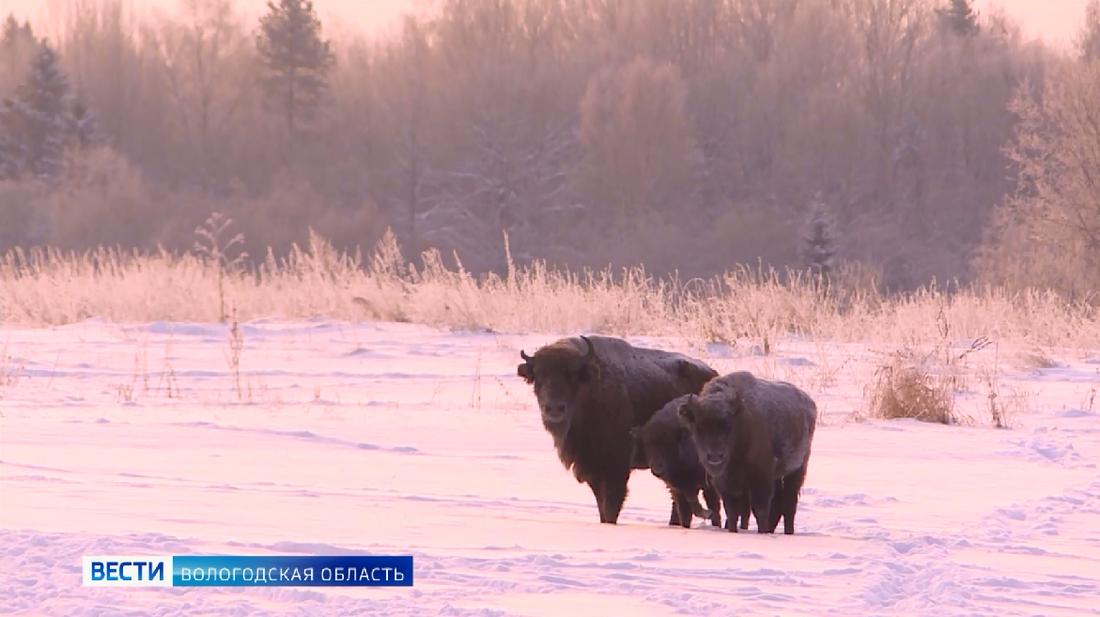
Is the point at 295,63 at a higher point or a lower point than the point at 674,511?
higher

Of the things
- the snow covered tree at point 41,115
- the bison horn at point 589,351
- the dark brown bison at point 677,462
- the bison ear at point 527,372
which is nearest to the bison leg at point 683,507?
the dark brown bison at point 677,462

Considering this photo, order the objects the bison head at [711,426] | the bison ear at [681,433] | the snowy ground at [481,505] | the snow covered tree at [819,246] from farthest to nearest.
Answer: the snow covered tree at [819,246] < the bison ear at [681,433] < the bison head at [711,426] < the snowy ground at [481,505]

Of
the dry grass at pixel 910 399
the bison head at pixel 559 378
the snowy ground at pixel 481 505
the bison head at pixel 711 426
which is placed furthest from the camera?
the dry grass at pixel 910 399

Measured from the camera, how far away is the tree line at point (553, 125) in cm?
6066

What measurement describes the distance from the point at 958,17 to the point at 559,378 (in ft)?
208

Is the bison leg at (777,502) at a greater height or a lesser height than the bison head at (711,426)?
lesser

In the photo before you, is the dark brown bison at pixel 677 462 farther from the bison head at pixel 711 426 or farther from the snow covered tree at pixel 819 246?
the snow covered tree at pixel 819 246

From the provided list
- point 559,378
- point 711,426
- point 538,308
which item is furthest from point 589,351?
point 538,308

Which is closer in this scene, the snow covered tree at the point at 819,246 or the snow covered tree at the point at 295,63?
the snow covered tree at the point at 819,246

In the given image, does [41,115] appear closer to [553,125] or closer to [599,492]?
[553,125]

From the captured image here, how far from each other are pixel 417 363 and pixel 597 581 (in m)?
10.6

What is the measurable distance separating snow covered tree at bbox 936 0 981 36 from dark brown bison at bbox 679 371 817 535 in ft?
206

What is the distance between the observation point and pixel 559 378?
293 inches

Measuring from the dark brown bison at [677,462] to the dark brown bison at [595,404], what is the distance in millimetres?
215
